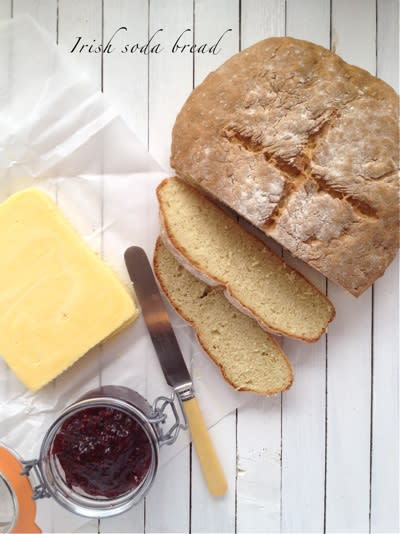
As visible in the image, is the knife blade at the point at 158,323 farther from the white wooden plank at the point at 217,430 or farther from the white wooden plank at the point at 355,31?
the white wooden plank at the point at 355,31

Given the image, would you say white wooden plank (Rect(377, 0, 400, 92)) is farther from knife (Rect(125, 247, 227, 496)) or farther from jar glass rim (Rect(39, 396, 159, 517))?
jar glass rim (Rect(39, 396, 159, 517))

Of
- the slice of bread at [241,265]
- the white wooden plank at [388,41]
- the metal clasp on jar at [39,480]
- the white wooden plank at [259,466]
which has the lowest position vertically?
the white wooden plank at [259,466]

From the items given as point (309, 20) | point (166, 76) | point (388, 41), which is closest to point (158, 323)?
point (166, 76)

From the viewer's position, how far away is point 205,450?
2.19 meters

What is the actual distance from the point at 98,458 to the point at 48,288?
24.2 inches

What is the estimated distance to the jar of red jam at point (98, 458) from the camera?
6.21ft

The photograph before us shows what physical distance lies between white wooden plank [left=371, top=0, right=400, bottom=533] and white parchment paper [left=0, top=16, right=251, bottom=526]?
21.1 inches

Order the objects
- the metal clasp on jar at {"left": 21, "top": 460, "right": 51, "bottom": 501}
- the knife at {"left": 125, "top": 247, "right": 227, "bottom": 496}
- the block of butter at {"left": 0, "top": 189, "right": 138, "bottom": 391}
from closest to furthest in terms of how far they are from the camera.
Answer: the metal clasp on jar at {"left": 21, "top": 460, "right": 51, "bottom": 501}, the block of butter at {"left": 0, "top": 189, "right": 138, "bottom": 391}, the knife at {"left": 125, "top": 247, "right": 227, "bottom": 496}

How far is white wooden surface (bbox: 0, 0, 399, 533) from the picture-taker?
2189 millimetres

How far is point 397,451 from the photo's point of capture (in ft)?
7.41

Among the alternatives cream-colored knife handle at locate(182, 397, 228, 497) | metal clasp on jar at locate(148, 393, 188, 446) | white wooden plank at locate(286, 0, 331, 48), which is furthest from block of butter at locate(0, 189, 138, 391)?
white wooden plank at locate(286, 0, 331, 48)

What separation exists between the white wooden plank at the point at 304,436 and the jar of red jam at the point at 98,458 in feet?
1.88

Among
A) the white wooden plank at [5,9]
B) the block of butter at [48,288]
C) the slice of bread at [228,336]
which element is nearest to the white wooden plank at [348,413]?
the slice of bread at [228,336]

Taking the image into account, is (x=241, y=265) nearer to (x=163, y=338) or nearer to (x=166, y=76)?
(x=163, y=338)
